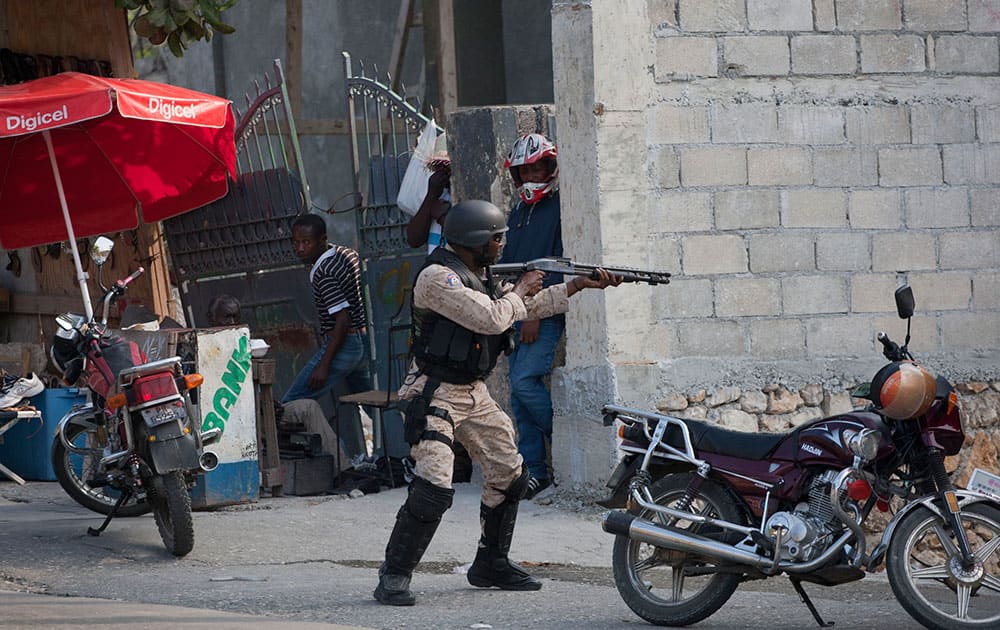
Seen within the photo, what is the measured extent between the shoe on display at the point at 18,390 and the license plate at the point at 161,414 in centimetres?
263

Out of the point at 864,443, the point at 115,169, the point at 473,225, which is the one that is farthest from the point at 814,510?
the point at 115,169

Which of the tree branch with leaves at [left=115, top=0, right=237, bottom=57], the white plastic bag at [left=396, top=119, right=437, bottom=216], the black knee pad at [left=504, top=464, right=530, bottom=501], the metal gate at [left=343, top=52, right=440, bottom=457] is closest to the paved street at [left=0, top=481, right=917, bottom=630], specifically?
the black knee pad at [left=504, top=464, right=530, bottom=501]

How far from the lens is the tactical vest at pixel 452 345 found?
19.3ft

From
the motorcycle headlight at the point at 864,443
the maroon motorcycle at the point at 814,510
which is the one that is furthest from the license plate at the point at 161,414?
the motorcycle headlight at the point at 864,443

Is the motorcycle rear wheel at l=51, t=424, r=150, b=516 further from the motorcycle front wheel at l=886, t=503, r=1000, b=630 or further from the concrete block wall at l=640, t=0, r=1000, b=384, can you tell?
the motorcycle front wheel at l=886, t=503, r=1000, b=630

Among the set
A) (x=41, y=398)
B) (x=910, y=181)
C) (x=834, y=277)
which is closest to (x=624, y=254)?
(x=834, y=277)

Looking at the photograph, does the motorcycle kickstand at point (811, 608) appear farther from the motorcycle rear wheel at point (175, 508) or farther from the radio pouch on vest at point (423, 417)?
the motorcycle rear wheel at point (175, 508)

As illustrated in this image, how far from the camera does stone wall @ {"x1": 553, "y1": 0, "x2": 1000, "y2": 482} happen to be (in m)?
7.96

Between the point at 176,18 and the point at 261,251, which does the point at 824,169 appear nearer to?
the point at 261,251

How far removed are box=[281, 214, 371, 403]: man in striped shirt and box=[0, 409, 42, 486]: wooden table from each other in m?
1.60

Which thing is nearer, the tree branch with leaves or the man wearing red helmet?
the man wearing red helmet

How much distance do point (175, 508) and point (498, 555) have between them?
1661 mm

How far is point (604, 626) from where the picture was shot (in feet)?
18.1

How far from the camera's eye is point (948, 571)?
5.24 metres
